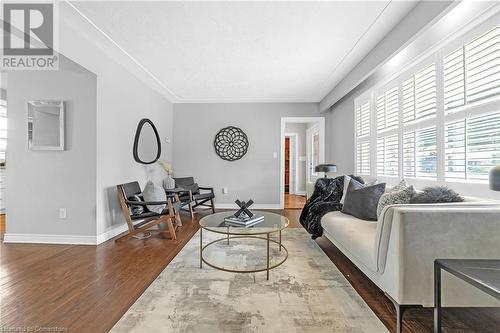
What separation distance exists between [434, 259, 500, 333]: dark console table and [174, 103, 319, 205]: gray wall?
3827mm

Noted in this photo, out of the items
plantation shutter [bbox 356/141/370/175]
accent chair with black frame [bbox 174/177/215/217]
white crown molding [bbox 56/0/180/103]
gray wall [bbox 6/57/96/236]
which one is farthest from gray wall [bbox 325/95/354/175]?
gray wall [bbox 6/57/96/236]

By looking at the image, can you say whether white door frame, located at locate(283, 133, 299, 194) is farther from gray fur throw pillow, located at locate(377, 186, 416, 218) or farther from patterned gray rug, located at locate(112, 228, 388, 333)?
gray fur throw pillow, located at locate(377, 186, 416, 218)

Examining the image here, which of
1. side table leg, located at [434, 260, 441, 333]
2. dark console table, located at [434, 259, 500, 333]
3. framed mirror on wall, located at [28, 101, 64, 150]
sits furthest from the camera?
framed mirror on wall, located at [28, 101, 64, 150]

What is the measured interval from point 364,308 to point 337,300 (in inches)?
6.8

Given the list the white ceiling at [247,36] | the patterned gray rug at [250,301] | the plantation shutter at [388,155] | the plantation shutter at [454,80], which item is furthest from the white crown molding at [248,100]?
the patterned gray rug at [250,301]

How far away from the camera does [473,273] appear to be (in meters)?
1.04

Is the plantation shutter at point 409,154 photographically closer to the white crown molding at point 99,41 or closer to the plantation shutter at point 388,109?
the plantation shutter at point 388,109

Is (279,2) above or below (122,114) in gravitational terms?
above

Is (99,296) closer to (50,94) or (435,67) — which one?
(50,94)

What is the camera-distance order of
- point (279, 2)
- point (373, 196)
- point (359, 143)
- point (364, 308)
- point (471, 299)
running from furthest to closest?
point (359, 143) → point (373, 196) → point (279, 2) → point (364, 308) → point (471, 299)

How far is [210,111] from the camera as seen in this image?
16.5ft

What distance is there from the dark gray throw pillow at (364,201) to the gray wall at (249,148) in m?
2.55

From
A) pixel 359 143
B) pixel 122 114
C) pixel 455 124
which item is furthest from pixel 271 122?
pixel 455 124

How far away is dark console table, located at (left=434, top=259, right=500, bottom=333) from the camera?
0.94 meters
